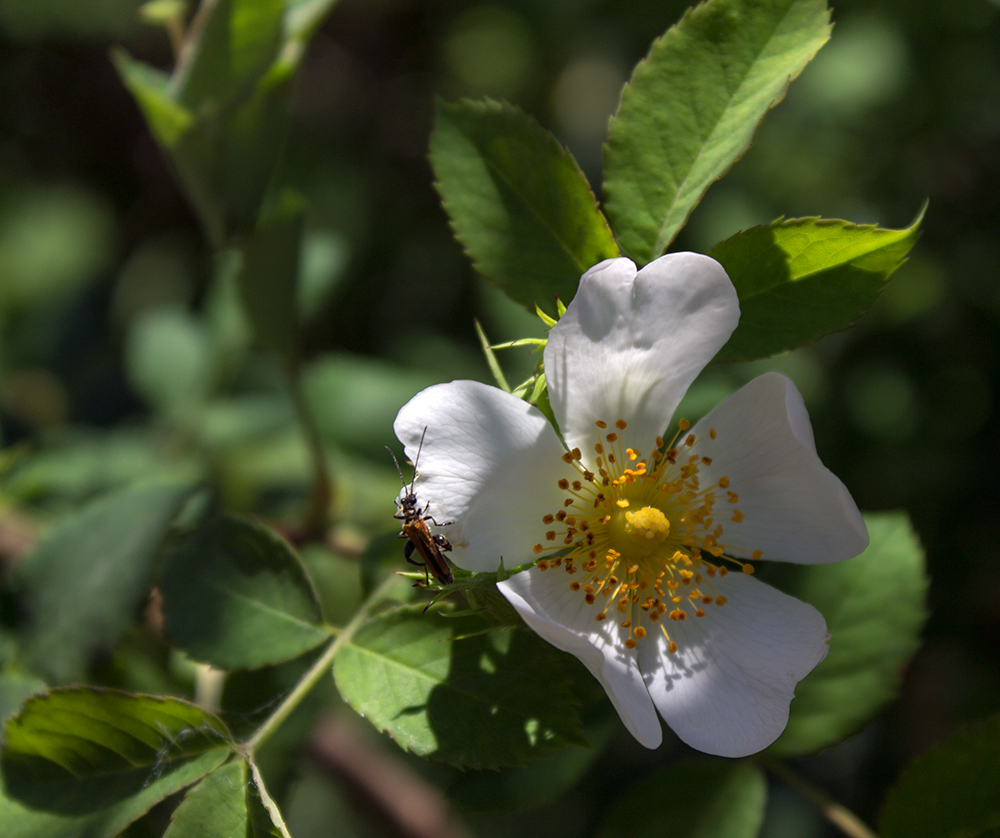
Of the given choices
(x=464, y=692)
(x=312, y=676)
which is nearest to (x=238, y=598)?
(x=312, y=676)

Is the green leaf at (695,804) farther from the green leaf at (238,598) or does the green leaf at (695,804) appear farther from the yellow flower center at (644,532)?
the green leaf at (238,598)

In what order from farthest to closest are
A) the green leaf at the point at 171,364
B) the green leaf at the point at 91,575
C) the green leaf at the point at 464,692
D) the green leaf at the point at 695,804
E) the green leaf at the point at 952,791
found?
the green leaf at the point at 171,364 → the green leaf at the point at 91,575 → the green leaf at the point at 695,804 → the green leaf at the point at 952,791 → the green leaf at the point at 464,692

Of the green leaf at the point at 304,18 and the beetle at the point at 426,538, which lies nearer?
the beetle at the point at 426,538

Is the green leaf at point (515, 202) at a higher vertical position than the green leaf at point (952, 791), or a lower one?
higher

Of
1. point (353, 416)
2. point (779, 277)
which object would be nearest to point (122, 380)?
point (353, 416)

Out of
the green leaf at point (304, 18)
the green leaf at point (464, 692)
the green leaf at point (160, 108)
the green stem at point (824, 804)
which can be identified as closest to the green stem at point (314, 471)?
the green leaf at point (160, 108)

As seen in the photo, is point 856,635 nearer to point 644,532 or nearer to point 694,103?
point 644,532

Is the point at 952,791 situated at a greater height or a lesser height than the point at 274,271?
lesser
